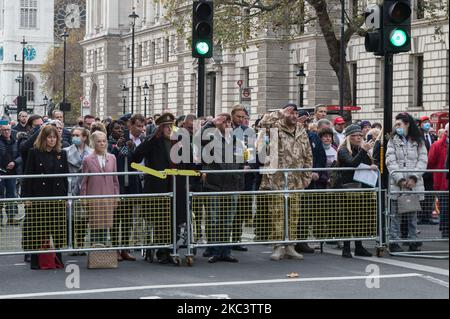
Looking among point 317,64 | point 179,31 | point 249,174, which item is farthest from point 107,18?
point 249,174

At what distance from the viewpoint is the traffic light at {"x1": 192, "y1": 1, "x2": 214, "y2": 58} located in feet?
56.0

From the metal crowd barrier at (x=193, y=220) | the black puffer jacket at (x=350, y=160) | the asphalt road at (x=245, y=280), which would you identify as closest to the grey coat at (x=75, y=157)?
the asphalt road at (x=245, y=280)

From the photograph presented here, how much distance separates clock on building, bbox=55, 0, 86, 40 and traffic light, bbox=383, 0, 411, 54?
126984mm

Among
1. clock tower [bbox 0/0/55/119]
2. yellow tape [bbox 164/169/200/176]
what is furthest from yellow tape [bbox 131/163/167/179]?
clock tower [bbox 0/0/55/119]

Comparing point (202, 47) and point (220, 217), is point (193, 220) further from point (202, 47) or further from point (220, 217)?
point (202, 47)

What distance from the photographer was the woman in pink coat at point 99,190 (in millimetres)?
14461

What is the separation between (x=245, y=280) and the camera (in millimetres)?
13047

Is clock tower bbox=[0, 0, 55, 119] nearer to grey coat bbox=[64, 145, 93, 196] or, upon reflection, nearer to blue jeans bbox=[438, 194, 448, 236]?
grey coat bbox=[64, 145, 93, 196]

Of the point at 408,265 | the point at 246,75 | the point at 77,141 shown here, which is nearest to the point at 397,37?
the point at 408,265

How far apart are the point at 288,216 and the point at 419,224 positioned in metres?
1.86

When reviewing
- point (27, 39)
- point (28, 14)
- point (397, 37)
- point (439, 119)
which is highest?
point (28, 14)

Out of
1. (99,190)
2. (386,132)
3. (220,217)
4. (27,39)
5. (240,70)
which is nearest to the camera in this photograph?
(99,190)

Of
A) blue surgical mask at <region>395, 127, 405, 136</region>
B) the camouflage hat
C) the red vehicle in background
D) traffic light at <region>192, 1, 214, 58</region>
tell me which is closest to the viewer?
the camouflage hat

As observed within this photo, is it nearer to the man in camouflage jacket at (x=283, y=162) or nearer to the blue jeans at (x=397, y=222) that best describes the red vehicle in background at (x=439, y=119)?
the blue jeans at (x=397, y=222)
